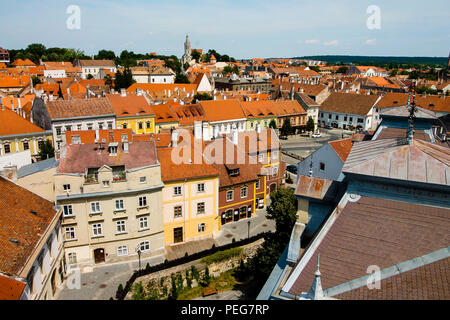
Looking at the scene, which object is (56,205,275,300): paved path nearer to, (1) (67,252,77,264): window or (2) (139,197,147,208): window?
(1) (67,252,77,264): window

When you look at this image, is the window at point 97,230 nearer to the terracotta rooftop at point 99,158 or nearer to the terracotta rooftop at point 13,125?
the terracotta rooftop at point 99,158

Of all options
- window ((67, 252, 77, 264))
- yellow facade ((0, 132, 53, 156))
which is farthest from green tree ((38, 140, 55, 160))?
window ((67, 252, 77, 264))

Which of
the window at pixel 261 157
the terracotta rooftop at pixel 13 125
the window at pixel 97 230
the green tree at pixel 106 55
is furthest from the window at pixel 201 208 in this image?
the green tree at pixel 106 55

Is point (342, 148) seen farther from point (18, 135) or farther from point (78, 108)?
point (18, 135)
